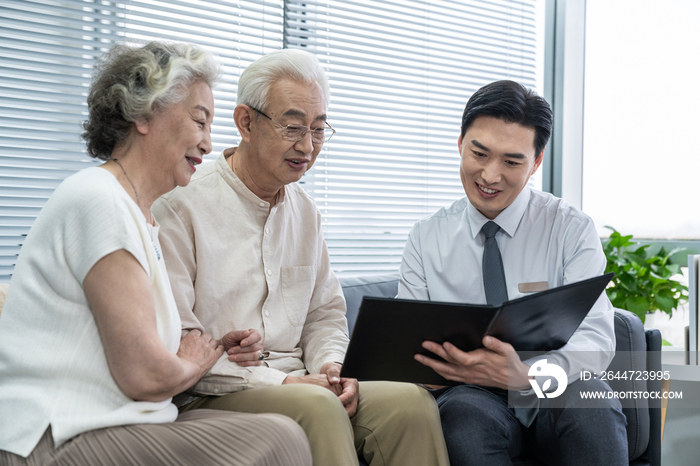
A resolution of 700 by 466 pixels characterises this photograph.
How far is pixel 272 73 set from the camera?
153cm

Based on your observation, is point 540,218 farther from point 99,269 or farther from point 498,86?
point 99,269

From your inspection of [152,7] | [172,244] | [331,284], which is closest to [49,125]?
[152,7]

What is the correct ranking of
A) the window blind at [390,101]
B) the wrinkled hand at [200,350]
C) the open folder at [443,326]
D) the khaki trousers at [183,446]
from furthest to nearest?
the window blind at [390,101] → the wrinkled hand at [200,350] → the open folder at [443,326] → the khaki trousers at [183,446]

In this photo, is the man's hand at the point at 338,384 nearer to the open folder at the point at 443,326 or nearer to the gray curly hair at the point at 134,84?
the open folder at the point at 443,326

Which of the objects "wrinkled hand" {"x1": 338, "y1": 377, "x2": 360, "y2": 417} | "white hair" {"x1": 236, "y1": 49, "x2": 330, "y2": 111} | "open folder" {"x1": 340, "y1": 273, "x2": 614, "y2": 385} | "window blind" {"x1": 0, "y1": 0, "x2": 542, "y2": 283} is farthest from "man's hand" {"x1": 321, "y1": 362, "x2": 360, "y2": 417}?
"window blind" {"x1": 0, "y1": 0, "x2": 542, "y2": 283}

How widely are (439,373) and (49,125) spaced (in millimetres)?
1671

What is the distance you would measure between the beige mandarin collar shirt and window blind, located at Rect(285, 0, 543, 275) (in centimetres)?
103

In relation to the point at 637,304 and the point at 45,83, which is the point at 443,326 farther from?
the point at 637,304

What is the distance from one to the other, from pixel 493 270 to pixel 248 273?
28.6 inches

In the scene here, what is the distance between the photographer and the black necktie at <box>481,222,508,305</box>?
168 cm

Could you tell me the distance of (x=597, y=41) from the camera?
3398mm

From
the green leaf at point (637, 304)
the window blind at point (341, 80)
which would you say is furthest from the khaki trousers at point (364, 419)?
the green leaf at point (637, 304)

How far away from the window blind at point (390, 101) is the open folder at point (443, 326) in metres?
1.43

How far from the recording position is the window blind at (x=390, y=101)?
2.73 metres
